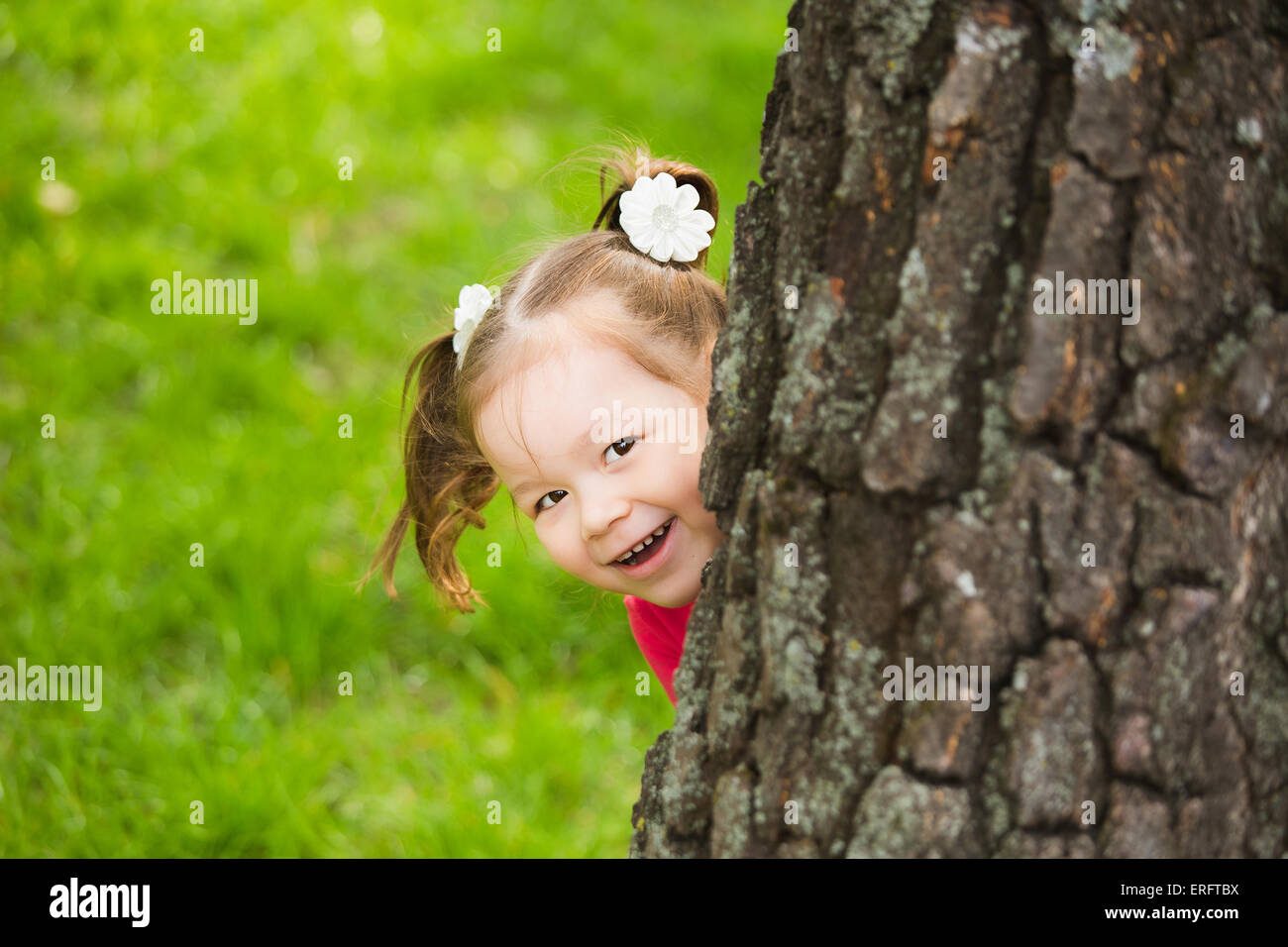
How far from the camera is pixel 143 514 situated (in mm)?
2988

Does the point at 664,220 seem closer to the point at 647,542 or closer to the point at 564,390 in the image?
the point at 564,390

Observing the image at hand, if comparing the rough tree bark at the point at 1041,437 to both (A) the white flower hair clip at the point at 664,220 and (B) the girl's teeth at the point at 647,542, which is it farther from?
(A) the white flower hair clip at the point at 664,220

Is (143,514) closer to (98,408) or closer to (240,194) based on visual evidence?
(98,408)

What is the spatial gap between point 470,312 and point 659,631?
69 centimetres

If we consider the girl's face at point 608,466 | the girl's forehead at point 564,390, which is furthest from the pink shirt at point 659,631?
the girl's forehead at point 564,390

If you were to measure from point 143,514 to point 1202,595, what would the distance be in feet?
8.92

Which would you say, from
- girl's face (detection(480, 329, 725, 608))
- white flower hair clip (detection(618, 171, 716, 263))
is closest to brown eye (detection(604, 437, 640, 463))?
girl's face (detection(480, 329, 725, 608))

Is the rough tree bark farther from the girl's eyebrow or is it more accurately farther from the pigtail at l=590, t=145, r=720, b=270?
the pigtail at l=590, t=145, r=720, b=270

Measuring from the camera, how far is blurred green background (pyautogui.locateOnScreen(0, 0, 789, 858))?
95.5 inches

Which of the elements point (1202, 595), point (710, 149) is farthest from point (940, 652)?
point (710, 149)

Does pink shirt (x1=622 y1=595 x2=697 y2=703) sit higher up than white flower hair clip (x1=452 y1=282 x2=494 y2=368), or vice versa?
white flower hair clip (x1=452 y1=282 x2=494 y2=368)

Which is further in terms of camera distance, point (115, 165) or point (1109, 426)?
point (115, 165)

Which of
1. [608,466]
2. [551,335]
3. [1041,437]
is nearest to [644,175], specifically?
[551,335]
